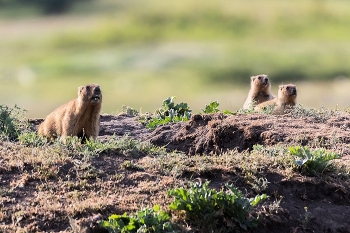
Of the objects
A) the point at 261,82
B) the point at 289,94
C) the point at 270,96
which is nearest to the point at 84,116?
the point at 289,94

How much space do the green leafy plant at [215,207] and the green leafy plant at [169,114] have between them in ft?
12.1

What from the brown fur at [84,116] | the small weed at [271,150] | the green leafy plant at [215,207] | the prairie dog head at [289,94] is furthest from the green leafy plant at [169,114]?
the green leafy plant at [215,207]

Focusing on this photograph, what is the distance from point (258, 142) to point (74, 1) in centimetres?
5110

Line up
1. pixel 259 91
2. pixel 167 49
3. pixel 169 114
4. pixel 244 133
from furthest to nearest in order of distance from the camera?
pixel 167 49
pixel 259 91
pixel 169 114
pixel 244 133

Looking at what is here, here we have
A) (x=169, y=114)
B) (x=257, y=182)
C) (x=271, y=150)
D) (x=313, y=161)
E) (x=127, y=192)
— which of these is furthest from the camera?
(x=169, y=114)

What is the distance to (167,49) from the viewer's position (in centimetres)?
4828

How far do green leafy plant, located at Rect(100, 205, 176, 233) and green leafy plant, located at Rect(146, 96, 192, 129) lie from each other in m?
3.89

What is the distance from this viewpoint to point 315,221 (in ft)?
21.7

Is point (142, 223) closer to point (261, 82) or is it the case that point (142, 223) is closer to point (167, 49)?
point (261, 82)

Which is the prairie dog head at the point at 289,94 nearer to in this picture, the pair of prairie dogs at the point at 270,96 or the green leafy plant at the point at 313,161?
the pair of prairie dogs at the point at 270,96

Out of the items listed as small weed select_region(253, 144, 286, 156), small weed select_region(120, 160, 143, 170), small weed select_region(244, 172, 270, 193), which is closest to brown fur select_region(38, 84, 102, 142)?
small weed select_region(120, 160, 143, 170)

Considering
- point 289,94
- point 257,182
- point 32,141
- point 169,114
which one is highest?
point 289,94

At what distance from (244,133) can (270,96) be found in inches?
187

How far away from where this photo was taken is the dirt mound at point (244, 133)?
834 centimetres
